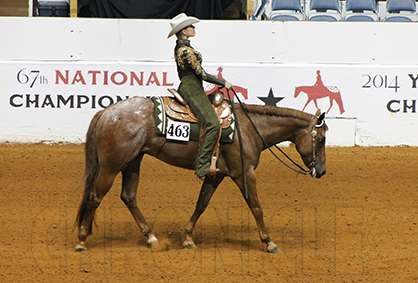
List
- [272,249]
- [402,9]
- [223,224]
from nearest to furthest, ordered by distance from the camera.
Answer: [272,249] < [223,224] < [402,9]

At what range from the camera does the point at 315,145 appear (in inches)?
265

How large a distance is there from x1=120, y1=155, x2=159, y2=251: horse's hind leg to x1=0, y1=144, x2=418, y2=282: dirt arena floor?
18cm

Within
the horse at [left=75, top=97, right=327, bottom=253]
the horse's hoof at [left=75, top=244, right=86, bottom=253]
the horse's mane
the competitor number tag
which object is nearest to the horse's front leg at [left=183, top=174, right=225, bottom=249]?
the horse at [left=75, top=97, right=327, bottom=253]

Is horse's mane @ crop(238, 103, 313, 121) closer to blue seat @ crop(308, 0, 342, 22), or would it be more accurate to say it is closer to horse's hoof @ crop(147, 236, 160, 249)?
horse's hoof @ crop(147, 236, 160, 249)

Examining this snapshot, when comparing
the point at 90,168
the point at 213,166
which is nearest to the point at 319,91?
the point at 213,166

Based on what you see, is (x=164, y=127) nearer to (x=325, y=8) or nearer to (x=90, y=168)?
(x=90, y=168)

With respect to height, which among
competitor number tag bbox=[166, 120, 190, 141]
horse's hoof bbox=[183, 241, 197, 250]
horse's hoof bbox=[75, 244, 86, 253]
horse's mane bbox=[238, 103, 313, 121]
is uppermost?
horse's mane bbox=[238, 103, 313, 121]

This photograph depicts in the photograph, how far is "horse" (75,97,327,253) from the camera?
251 inches

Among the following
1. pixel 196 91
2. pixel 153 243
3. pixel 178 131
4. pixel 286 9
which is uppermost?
pixel 286 9

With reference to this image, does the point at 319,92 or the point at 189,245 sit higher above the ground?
the point at 319,92

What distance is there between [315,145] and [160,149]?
6.45 ft

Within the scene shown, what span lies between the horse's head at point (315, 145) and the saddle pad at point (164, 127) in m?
0.97

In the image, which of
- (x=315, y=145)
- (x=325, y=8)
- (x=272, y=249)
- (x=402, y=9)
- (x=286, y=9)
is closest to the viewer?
(x=272, y=249)

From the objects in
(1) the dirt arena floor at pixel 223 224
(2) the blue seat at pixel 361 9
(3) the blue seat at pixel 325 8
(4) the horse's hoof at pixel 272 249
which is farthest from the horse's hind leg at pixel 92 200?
(2) the blue seat at pixel 361 9
